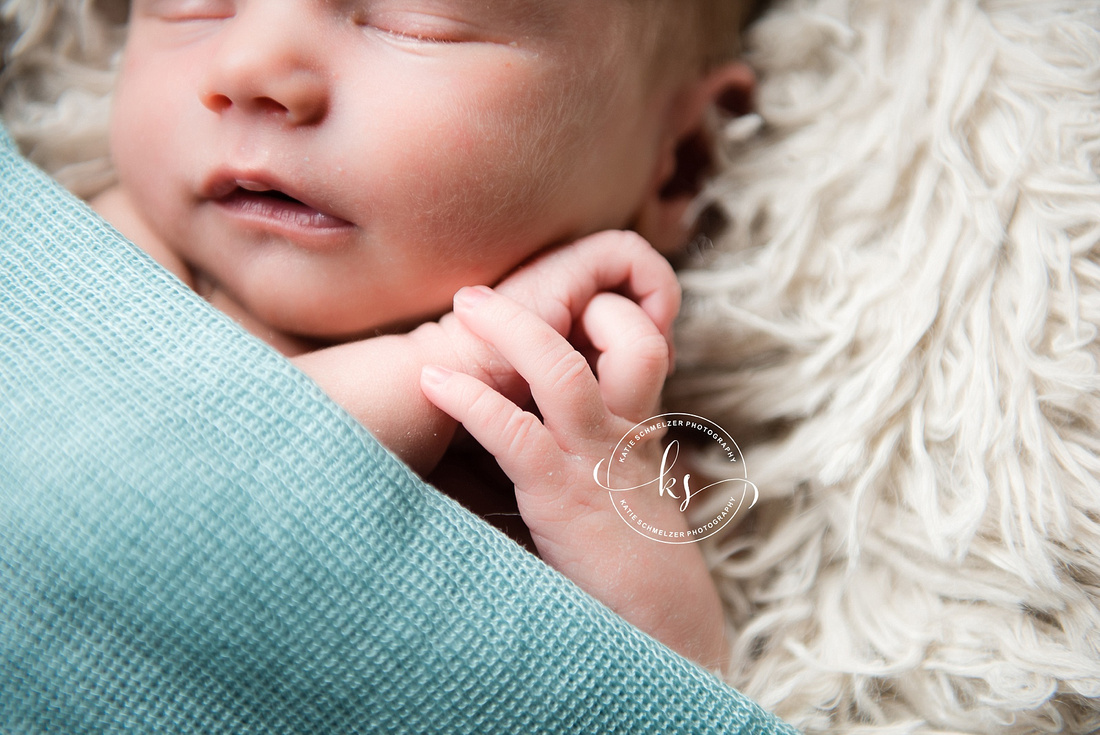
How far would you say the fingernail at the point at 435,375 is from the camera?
0.72m

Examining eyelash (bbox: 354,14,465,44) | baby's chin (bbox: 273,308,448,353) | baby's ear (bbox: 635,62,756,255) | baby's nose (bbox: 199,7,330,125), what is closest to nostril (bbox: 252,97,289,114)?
baby's nose (bbox: 199,7,330,125)

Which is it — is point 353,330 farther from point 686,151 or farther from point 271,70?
point 686,151

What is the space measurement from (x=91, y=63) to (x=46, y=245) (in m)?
0.55

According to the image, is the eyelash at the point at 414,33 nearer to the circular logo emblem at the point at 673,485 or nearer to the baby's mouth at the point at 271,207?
the baby's mouth at the point at 271,207

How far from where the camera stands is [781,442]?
90 cm

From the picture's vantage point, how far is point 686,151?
1.06 metres

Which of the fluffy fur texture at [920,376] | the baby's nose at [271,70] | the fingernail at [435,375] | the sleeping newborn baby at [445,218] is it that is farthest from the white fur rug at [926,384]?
the baby's nose at [271,70]

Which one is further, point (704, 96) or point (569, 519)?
point (704, 96)

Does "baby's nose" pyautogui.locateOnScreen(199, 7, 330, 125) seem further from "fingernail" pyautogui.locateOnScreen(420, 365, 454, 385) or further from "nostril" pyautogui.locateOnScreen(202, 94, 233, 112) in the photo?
"fingernail" pyautogui.locateOnScreen(420, 365, 454, 385)

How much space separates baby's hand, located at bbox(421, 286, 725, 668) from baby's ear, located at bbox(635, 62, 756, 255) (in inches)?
10.6

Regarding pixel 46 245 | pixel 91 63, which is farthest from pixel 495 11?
pixel 91 63

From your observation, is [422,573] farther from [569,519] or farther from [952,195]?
[952,195]

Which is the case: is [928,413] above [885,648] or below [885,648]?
above

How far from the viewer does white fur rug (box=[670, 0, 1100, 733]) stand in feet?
2.55
